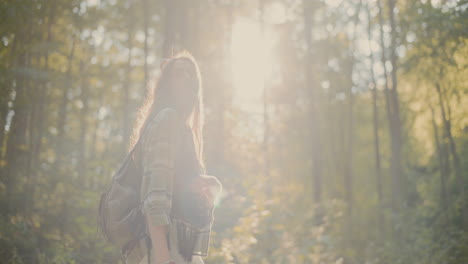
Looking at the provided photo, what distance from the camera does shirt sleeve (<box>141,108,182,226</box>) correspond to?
2.58 m

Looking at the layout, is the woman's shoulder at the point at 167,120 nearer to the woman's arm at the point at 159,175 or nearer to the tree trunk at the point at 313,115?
the woman's arm at the point at 159,175

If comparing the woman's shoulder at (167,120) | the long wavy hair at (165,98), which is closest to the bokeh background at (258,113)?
the long wavy hair at (165,98)

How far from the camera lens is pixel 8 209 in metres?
10.1

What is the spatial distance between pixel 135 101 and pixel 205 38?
240 inches

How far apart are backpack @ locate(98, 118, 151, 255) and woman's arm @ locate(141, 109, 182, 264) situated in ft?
0.46

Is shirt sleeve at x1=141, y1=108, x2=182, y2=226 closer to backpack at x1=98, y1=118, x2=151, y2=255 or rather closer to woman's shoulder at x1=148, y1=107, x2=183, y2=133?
woman's shoulder at x1=148, y1=107, x2=183, y2=133

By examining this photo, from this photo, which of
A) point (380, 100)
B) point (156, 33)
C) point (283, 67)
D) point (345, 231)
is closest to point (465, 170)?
point (345, 231)

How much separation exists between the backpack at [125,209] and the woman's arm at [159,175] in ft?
0.46

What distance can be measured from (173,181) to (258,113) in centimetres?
1757

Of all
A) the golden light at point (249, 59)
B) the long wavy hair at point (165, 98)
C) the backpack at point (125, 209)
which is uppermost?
the golden light at point (249, 59)

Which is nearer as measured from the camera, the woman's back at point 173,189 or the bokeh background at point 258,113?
the woman's back at point 173,189

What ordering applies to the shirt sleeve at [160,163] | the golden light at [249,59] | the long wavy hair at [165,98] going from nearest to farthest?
the shirt sleeve at [160,163] < the long wavy hair at [165,98] < the golden light at [249,59]

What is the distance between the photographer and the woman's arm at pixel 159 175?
2.58m

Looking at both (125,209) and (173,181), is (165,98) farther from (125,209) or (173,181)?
(125,209)
